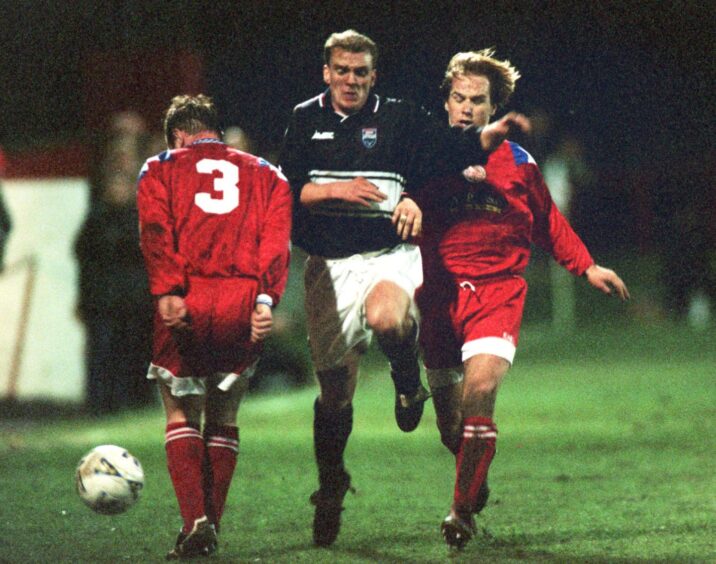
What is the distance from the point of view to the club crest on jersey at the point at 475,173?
632 cm

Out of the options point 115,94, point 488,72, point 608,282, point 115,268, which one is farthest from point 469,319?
point 115,94

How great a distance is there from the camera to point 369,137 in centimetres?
619

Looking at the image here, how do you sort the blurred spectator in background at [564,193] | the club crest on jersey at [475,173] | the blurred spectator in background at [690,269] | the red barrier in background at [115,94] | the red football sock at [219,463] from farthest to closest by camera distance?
1. the blurred spectator in background at [690,269]
2. the blurred spectator in background at [564,193]
3. the red barrier in background at [115,94]
4. the club crest on jersey at [475,173]
5. the red football sock at [219,463]

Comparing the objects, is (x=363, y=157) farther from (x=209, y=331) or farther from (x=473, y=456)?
(x=473, y=456)

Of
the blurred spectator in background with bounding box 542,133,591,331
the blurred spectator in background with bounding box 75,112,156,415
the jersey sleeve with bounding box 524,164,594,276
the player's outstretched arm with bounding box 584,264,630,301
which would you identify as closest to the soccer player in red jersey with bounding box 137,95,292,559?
the jersey sleeve with bounding box 524,164,594,276

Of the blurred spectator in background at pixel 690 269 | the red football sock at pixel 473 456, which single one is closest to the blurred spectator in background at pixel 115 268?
the red football sock at pixel 473 456

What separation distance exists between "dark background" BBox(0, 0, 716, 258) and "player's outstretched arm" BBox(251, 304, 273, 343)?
35.4 feet

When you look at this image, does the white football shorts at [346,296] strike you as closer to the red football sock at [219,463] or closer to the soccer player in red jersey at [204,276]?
the soccer player in red jersey at [204,276]

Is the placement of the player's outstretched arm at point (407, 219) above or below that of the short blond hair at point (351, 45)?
below

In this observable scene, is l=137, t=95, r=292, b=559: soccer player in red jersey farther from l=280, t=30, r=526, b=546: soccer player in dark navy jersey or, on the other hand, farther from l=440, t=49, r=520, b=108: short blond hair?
l=440, t=49, r=520, b=108: short blond hair

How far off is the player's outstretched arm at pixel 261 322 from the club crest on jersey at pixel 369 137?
0.96m

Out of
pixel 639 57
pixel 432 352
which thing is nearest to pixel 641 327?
pixel 639 57

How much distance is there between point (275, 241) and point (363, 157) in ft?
2.22

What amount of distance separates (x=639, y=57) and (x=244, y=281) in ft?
65.7
